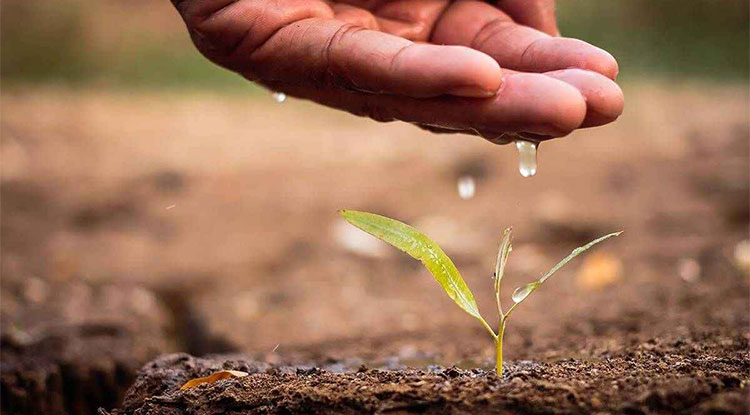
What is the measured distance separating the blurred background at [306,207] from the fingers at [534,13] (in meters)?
0.86

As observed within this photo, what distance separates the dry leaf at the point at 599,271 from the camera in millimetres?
3295

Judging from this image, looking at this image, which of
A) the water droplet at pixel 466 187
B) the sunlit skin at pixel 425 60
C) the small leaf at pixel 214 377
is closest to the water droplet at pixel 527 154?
the sunlit skin at pixel 425 60

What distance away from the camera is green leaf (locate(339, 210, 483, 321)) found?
4.80ft

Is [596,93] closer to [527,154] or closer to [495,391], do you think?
[527,154]

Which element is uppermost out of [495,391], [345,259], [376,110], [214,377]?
[376,110]

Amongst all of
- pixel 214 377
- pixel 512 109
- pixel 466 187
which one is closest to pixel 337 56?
pixel 512 109

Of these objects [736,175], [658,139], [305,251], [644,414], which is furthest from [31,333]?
[658,139]

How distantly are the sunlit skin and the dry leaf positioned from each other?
4.59 feet

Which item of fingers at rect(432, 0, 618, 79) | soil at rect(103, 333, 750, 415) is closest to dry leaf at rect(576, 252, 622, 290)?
fingers at rect(432, 0, 618, 79)

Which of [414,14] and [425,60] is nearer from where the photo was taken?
[425,60]

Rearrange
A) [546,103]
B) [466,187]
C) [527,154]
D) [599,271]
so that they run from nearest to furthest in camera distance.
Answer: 1. [546,103]
2. [527,154]
3. [599,271]
4. [466,187]

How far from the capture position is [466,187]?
4.27 m

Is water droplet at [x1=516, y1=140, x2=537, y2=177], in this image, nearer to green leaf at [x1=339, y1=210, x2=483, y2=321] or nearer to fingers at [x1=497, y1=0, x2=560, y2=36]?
green leaf at [x1=339, y1=210, x2=483, y2=321]

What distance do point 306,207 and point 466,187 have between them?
2.84 ft
